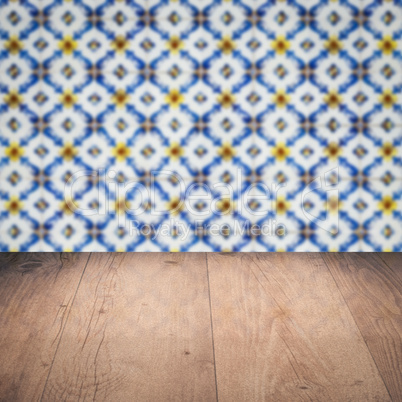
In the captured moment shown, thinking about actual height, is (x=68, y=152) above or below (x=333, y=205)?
above

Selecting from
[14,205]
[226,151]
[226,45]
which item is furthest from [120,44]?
[14,205]

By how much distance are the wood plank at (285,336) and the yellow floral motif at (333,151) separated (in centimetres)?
24

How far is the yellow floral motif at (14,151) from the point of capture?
1188 mm

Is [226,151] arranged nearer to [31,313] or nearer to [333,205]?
[333,205]

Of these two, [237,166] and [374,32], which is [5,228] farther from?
[374,32]

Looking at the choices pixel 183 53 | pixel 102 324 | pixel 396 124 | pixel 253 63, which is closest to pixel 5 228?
pixel 102 324

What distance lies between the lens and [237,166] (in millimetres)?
1195

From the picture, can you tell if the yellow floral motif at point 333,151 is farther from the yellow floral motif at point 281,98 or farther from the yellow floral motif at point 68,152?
the yellow floral motif at point 68,152

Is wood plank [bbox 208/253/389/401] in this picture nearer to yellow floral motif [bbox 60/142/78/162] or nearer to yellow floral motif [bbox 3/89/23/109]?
yellow floral motif [bbox 60/142/78/162]

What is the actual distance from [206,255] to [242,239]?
A: 10cm

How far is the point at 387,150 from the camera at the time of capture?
1.20 meters

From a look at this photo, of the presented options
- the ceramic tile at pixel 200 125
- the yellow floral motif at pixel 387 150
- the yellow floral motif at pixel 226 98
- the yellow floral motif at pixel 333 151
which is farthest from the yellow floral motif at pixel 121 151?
the yellow floral motif at pixel 387 150

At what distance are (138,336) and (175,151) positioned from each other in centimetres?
48

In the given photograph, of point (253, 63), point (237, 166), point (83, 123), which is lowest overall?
point (237, 166)
